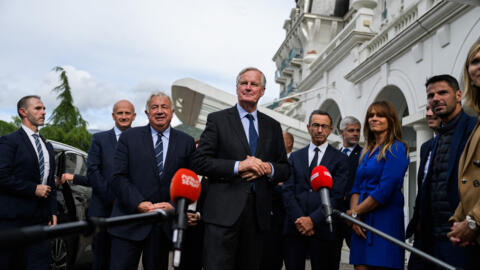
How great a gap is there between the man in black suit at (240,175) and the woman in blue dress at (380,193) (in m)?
0.87

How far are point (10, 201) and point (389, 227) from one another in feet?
12.4

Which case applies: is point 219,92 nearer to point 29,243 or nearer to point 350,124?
point 350,124

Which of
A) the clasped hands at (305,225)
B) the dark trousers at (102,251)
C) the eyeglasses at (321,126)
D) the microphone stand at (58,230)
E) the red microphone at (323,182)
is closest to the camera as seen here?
the microphone stand at (58,230)

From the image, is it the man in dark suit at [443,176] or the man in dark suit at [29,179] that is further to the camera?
the man in dark suit at [29,179]

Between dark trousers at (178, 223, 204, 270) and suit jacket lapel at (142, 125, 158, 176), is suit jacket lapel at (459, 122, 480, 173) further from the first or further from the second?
dark trousers at (178, 223, 204, 270)

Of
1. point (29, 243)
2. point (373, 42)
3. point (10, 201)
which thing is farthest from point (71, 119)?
point (29, 243)

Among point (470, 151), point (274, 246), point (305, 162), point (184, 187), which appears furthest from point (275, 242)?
point (184, 187)

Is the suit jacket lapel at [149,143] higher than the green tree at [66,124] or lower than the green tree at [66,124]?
lower

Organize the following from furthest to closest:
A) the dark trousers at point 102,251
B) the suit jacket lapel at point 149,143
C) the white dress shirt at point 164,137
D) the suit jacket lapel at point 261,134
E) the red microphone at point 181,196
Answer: the dark trousers at point 102,251, the white dress shirt at point 164,137, the suit jacket lapel at point 149,143, the suit jacket lapel at point 261,134, the red microphone at point 181,196

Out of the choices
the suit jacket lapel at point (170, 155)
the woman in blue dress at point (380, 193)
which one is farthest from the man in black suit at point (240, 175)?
the woman in blue dress at point (380, 193)

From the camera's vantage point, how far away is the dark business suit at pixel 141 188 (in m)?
3.88

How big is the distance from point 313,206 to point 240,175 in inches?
60.5

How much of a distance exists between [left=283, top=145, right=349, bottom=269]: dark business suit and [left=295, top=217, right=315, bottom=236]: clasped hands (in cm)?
5

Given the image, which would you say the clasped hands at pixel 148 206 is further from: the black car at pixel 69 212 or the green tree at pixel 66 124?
the green tree at pixel 66 124
